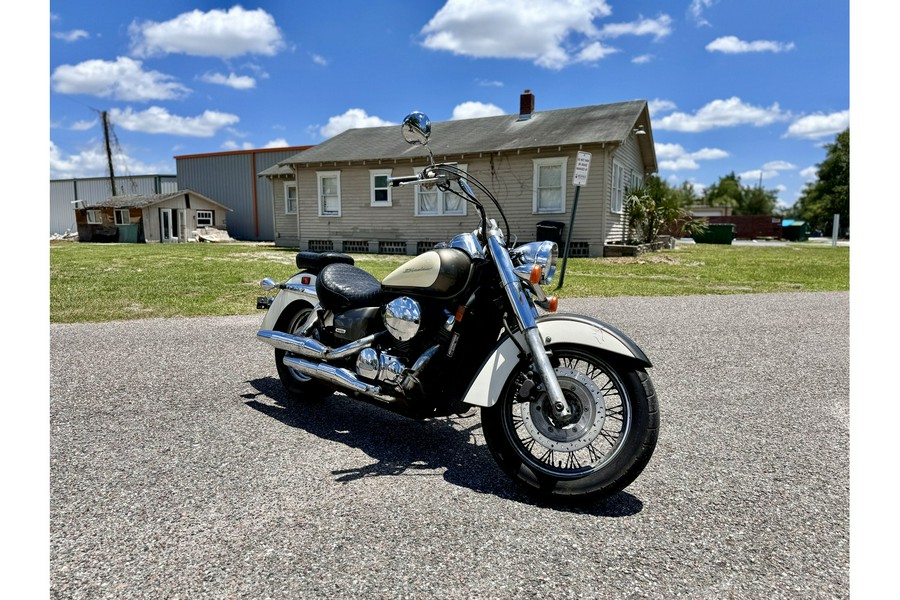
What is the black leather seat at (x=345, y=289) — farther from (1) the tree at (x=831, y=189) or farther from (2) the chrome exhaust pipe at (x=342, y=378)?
(1) the tree at (x=831, y=189)

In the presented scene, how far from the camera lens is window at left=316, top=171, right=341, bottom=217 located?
21984 mm

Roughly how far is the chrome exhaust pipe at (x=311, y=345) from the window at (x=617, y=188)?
1571 centimetres

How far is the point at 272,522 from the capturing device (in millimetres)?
2537

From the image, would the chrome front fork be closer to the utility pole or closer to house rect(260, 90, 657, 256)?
house rect(260, 90, 657, 256)

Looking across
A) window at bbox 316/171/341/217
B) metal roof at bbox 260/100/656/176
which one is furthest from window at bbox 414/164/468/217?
window at bbox 316/171/341/217

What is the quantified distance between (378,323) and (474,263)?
2.62 ft

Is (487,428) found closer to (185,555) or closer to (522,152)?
(185,555)

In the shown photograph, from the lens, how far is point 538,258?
A: 2902 mm

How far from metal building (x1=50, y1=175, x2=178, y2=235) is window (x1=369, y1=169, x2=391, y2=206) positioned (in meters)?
26.0

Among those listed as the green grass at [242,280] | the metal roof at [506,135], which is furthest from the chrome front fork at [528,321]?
the metal roof at [506,135]

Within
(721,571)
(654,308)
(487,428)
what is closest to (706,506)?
(721,571)

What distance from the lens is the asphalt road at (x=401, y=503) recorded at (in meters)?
2.14

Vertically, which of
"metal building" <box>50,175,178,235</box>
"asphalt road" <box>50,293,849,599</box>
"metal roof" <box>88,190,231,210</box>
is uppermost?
"metal building" <box>50,175,178,235</box>

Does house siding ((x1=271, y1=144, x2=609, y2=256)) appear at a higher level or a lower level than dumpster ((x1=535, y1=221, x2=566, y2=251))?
higher
